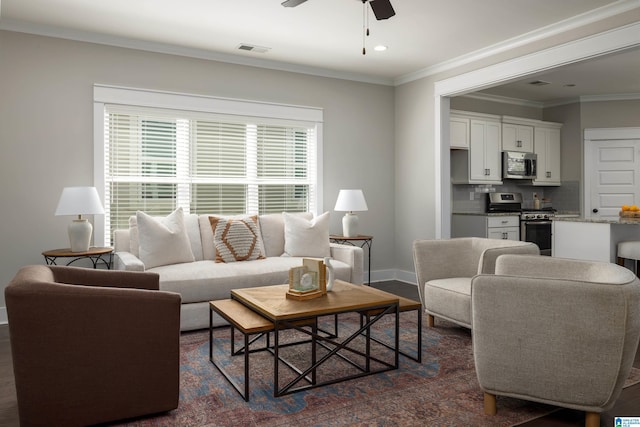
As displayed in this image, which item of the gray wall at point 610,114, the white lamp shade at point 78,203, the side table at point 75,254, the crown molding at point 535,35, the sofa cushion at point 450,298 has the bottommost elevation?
the sofa cushion at point 450,298

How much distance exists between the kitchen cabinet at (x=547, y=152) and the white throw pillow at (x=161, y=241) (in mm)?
5602

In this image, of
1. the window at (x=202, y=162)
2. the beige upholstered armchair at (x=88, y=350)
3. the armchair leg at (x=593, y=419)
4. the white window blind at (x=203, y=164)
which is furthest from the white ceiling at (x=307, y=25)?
the armchair leg at (x=593, y=419)

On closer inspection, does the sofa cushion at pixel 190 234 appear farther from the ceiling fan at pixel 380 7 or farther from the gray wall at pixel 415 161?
the gray wall at pixel 415 161

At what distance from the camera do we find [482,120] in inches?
256

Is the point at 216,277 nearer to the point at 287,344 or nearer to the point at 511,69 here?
the point at 287,344

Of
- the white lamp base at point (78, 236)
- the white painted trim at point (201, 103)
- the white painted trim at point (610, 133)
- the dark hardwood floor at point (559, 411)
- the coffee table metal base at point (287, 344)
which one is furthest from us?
the white painted trim at point (610, 133)

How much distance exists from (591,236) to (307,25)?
3.48 meters

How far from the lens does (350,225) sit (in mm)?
5348

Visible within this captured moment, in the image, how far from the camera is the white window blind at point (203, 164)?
4629 millimetres

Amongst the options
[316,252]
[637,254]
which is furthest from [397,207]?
[637,254]

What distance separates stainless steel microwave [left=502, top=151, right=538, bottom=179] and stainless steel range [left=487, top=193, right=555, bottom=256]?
1.10 ft

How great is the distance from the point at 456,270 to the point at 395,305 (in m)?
1.28

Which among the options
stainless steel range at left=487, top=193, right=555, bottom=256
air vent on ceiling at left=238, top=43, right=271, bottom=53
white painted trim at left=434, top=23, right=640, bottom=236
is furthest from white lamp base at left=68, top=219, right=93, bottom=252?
stainless steel range at left=487, top=193, right=555, bottom=256

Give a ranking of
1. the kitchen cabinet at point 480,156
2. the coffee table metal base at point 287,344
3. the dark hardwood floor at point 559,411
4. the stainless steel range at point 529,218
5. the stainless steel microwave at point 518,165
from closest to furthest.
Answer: the dark hardwood floor at point 559,411 → the coffee table metal base at point 287,344 → the kitchen cabinet at point 480,156 → the stainless steel range at point 529,218 → the stainless steel microwave at point 518,165
